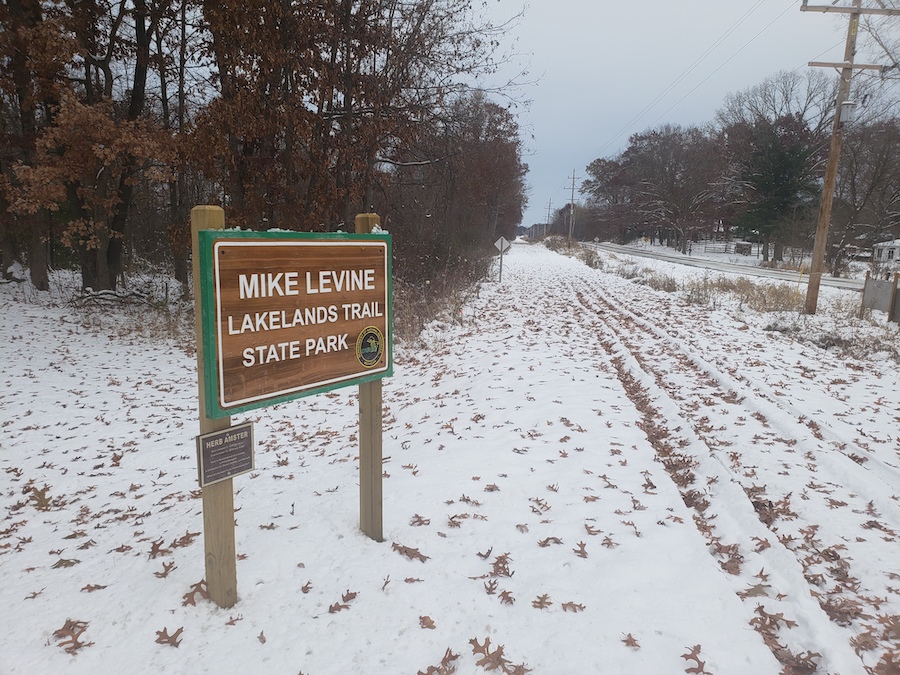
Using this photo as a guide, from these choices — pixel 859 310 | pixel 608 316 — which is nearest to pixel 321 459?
pixel 608 316

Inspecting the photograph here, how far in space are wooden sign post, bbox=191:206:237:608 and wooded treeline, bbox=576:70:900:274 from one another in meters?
18.1

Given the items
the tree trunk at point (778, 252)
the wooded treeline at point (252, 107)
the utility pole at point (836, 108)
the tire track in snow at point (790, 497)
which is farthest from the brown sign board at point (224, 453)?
the tree trunk at point (778, 252)

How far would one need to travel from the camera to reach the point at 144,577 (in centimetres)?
346

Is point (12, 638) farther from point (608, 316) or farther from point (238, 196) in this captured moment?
point (608, 316)

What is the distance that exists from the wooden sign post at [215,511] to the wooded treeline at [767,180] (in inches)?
712

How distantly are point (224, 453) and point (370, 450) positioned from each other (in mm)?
1112

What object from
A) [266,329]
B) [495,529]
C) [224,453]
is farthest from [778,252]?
[224,453]

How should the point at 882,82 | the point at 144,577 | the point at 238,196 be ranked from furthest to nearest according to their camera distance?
the point at 882,82 → the point at 238,196 → the point at 144,577

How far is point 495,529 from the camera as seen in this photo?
12.9 ft

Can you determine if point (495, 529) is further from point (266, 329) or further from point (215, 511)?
point (266, 329)

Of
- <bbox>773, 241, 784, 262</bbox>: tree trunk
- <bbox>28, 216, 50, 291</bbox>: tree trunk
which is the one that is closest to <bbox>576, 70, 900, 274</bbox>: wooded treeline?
<bbox>773, 241, 784, 262</bbox>: tree trunk

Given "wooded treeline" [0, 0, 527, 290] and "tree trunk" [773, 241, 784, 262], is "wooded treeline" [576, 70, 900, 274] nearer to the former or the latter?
"tree trunk" [773, 241, 784, 262]

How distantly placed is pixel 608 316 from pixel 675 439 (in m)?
8.93

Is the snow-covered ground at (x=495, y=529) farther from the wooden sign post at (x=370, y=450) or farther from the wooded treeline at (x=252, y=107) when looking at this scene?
the wooded treeline at (x=252, y=107)
